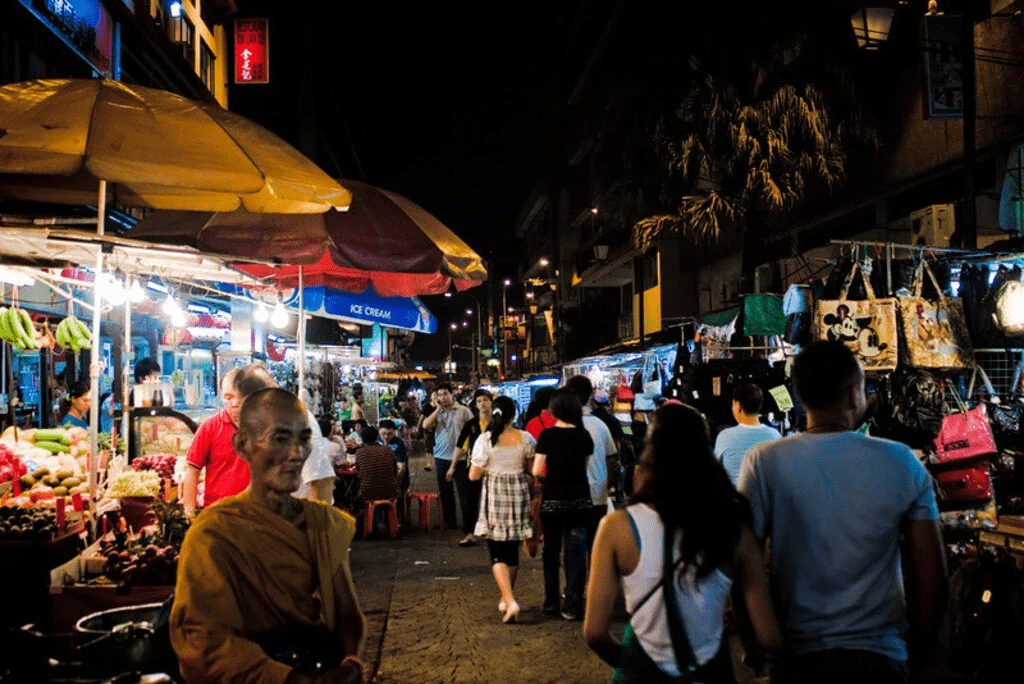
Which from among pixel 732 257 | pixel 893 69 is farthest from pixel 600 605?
pixel 732 257

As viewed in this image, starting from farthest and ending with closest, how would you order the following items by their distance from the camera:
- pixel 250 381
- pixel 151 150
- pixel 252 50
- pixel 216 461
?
pixel 252 50
pixel 216 461
pixel 250 381
pixel 151 150

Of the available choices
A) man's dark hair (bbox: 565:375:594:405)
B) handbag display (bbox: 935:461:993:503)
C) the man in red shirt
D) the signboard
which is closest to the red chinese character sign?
the signboard

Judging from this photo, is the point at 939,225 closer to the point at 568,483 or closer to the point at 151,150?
the point at 568,483

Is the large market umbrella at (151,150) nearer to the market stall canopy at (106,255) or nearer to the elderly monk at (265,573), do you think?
the market stall canopy at (106,255)

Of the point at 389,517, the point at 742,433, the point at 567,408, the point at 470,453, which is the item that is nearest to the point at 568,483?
the point at 567,408

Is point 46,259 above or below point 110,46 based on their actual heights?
below

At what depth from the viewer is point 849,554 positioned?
2.96 meters

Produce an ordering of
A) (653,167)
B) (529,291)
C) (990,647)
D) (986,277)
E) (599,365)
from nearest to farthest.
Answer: (990,647) < (986,277) < (653,167) < (599,365) < (529,291)

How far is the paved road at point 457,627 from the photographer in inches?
248

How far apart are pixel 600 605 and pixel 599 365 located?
52.0ft

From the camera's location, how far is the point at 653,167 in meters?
17.1

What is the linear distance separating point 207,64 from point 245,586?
79.0ft

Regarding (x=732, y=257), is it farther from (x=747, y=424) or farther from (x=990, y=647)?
(x=990, y=647)

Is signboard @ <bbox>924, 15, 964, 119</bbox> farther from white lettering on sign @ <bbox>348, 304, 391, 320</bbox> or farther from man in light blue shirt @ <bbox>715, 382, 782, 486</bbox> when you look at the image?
white lettering on sign @ <bbox>348, 304, 391, 320</bbox>
